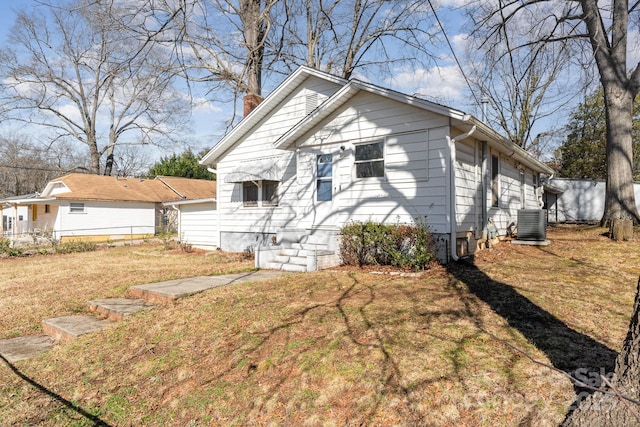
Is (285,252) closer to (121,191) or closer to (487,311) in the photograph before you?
(487,311)

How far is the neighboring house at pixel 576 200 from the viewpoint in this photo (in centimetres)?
2192

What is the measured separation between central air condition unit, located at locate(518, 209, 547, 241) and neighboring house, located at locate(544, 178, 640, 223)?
13.4 meters

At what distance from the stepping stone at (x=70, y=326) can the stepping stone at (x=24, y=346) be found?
137 mm

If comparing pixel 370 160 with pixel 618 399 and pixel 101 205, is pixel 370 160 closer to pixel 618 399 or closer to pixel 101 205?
pixel 618 399

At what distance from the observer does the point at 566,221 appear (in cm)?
2184

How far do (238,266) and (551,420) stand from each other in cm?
832

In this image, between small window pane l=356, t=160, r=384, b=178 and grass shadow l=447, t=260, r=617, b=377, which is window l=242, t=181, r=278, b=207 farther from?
grass shadow l=447, t=260, r=617, b=377

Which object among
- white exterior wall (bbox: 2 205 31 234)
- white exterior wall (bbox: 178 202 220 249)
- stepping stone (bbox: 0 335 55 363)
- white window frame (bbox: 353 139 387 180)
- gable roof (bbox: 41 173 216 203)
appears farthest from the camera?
white exterior wall (bbox: 2 205 31 234)

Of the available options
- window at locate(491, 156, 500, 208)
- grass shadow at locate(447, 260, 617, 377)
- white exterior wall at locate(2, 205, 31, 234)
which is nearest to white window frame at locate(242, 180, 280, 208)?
window at locate(491, 156, 500, 208)

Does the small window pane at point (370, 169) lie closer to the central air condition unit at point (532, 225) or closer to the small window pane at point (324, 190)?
the small window pane at point (324, 190)

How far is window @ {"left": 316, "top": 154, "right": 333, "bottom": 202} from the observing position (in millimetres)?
10383

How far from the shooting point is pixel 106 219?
83.6 ft

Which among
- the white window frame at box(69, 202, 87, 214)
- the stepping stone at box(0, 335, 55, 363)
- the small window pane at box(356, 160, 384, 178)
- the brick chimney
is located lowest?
the stepping stone at box(0, 335, 55, 363)

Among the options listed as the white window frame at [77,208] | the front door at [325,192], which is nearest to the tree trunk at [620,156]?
the front door at [325,192]
